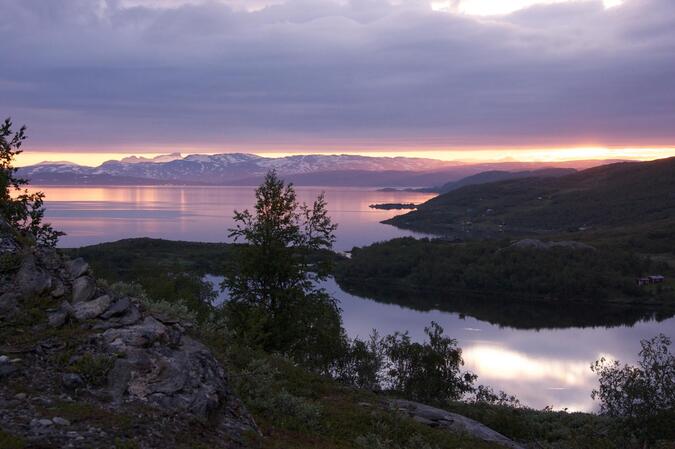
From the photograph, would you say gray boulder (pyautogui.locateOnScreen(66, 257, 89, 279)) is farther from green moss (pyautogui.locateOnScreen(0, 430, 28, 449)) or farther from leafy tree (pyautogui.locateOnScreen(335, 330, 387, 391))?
leafy tree (pyautogui.locateOnScreen(335, 330, 387, 391))

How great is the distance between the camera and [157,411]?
8.65 meters

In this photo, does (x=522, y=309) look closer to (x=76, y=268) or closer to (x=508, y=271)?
(x=508, y=271)

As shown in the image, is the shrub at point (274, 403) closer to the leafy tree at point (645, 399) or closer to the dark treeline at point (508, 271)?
the leafy tree at point (645, 399)

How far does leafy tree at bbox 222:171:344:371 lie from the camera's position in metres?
A: 25.6

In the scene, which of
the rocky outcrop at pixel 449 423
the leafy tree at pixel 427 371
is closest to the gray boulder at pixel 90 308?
the rocky outcrop at pixel 449 423

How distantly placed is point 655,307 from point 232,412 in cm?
10670

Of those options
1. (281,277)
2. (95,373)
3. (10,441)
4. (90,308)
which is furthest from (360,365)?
(10,441)

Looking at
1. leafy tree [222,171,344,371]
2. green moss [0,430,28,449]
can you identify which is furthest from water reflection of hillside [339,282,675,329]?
green moss [0,430,28,449]

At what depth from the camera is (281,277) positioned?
87.8 feet

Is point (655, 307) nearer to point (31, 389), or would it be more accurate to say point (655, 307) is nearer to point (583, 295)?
point (583, 295)

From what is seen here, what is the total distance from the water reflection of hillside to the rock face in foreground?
80.5 m

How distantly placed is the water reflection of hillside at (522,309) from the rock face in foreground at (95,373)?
8045 cm

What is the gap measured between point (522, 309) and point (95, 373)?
320 feet

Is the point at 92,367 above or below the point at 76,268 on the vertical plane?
below
